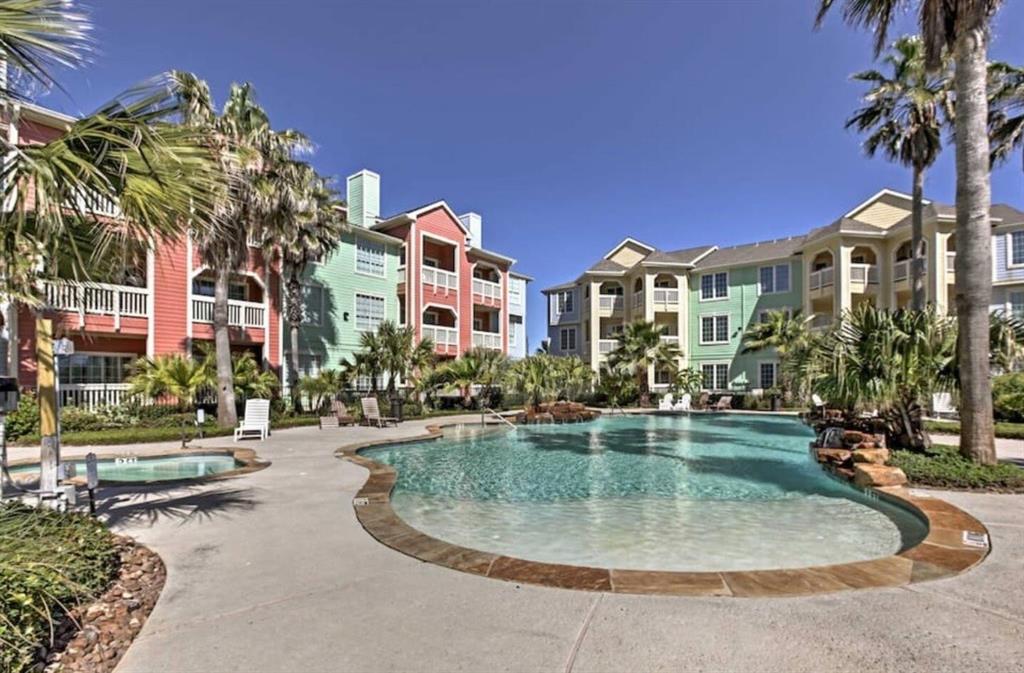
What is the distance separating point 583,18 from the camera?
13766 mm

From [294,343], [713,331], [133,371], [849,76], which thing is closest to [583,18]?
[849,76]

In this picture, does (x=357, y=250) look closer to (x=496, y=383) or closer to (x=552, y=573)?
(x=496, y=383)

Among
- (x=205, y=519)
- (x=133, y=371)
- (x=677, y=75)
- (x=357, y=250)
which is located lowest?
(x=205, y=519)

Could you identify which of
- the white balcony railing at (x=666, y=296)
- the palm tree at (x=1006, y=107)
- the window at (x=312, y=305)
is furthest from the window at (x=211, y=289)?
the palm tree at (x=1006, y=107)

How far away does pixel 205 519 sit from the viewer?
20.3ft

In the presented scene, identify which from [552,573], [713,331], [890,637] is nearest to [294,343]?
[552,573]

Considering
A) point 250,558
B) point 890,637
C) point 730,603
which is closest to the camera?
point 890,637

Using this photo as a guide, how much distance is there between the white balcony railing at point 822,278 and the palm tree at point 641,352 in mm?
8695

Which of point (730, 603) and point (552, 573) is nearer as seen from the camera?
point (730, 603)

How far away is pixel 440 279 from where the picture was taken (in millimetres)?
29750

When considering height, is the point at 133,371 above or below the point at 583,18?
below

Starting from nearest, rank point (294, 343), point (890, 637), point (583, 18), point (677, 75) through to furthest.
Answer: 1. point (890, 637)
2. point (583, 18)
3. point (677, 75)
4. point (294, 343)

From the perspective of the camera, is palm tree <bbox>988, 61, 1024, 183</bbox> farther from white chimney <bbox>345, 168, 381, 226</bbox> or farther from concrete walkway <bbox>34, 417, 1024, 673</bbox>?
white chimney <bbox>345, 168, 381, 226</bbox>

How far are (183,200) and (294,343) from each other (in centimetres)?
1980
